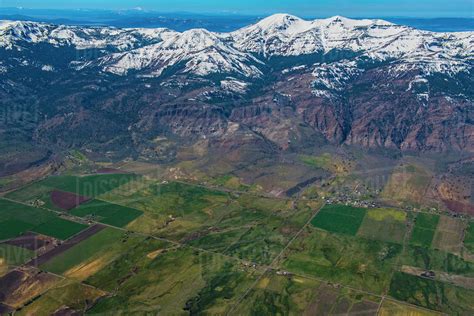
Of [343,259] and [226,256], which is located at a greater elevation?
[343,259]

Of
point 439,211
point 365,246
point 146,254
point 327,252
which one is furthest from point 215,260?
point 439,211

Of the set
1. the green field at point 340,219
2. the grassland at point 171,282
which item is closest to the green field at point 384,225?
the green field at point 340,219

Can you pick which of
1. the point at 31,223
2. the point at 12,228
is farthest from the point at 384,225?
the point at 12,228

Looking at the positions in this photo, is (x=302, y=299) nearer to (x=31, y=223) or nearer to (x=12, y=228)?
(x=31, y=223)

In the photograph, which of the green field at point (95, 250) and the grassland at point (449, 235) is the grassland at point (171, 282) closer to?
the green field at point (95, 250)

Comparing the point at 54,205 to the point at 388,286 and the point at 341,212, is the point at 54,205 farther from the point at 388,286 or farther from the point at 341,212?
the point at 388,286

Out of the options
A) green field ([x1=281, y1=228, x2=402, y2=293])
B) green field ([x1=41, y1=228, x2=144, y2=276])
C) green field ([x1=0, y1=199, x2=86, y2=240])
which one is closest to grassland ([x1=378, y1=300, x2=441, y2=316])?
green field ([x1=281, y1=228, x2=402, y2=293])
